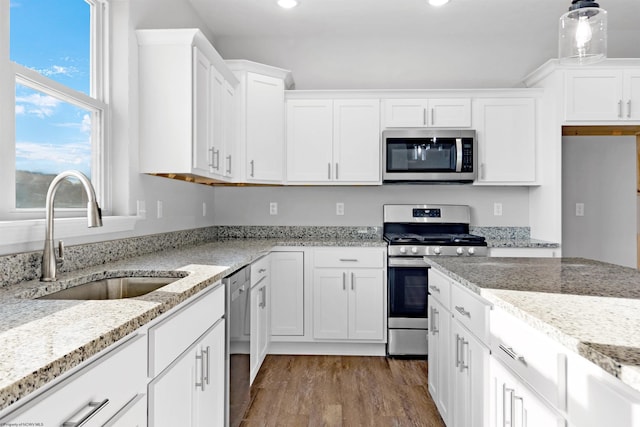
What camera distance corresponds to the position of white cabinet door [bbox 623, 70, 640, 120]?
329 cm

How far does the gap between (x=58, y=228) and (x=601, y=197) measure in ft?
14.3

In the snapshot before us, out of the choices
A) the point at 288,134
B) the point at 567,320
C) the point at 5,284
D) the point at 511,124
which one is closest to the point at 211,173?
the point at 288,134

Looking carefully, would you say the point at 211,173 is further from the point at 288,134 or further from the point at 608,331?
the point at 608,331

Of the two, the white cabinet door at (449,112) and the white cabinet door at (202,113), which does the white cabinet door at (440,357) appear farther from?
the white cabinet door at (449,112)

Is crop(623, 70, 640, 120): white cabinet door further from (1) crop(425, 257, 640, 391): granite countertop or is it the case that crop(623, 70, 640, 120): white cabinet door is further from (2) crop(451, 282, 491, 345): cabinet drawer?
(2) crop(451, 282, 491, 345): cabinet drawer

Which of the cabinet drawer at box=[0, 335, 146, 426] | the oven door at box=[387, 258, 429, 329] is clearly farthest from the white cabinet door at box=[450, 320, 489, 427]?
the oven door at box=[387, 258, 429, 329]

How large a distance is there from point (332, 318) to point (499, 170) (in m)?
1.89

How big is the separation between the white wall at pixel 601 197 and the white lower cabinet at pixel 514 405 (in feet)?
10.0

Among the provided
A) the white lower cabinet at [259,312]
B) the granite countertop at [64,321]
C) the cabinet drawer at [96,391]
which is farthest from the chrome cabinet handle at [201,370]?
the white lower cabinet at [259,312]

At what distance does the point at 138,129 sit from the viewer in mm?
2402

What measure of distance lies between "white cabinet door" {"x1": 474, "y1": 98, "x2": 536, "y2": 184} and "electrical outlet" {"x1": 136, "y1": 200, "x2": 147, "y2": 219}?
8.83 ft

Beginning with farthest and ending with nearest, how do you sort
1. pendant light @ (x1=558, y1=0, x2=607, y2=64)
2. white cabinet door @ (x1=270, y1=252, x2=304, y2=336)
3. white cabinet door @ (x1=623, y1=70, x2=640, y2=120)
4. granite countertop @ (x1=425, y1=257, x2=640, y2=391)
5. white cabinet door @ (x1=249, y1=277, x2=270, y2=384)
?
white cabinet door @ (x1=270, y1=252, x2=304, y2=336)
white cabinet door @ (x1=623, y1=70, x2=640, y2=120)
white cabinet door @ (x1=249, y1=277, x2=270, y2=384)
pendant light @ (x1=558, y1=0, x2=607, y2=64)
granite countertop @ (x1=425, y1=257, x2=640, y2=391)

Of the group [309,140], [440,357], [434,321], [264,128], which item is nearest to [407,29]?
[309,140]

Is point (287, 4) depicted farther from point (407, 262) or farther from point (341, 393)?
point (341, 393)
